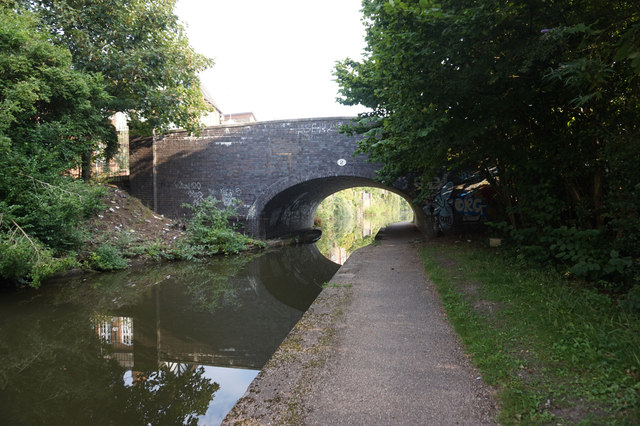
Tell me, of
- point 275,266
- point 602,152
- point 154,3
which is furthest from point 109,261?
point 602,152

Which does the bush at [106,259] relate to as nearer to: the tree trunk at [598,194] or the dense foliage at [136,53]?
the dense foliage at [136,53]

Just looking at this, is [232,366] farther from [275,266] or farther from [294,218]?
[294,218]

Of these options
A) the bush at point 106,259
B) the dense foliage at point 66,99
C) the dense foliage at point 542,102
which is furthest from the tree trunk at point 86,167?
the dense foliage at point 542,102

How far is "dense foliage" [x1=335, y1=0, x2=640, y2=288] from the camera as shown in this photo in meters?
3.33

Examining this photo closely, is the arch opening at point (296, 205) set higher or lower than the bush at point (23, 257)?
higher

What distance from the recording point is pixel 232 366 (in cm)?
373

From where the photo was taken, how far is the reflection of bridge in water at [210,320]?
156 inches

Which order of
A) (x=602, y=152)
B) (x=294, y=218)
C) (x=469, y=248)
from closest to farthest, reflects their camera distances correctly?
(x=602, y=152) → (x=469, y=248) → (x=294, y=218)

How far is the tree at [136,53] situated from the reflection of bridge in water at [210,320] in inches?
214

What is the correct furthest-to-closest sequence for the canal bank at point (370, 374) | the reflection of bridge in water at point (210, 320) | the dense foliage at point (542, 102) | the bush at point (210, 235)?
the bush at point (210, 235)
the reflection of bridge in water at point (210, 320)
the dense foliage at point (542, 102)
the canal bank at point (370, 374)

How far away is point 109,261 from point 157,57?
5.75 metres

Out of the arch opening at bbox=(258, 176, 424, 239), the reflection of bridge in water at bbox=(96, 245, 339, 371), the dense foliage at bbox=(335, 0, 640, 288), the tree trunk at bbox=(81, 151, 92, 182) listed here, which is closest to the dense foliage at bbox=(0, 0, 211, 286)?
the tree trunk at bbox=(81, 151, 92, 182)

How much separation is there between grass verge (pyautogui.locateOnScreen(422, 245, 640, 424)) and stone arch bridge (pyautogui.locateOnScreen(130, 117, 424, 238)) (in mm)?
7843

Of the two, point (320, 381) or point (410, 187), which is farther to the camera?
point (410, 187)
